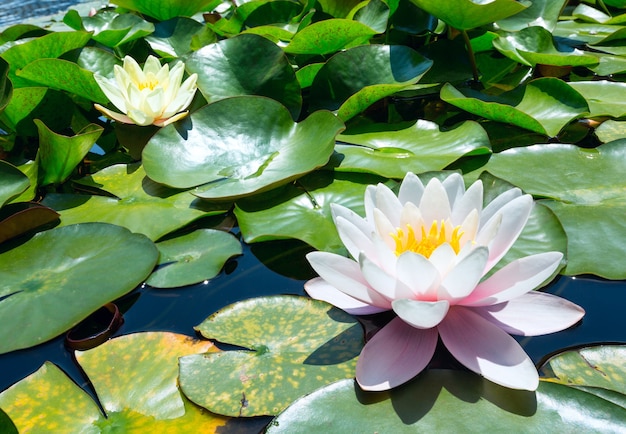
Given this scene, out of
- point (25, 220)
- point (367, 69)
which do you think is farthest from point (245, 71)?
point (25, 220)

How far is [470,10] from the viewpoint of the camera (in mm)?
1943

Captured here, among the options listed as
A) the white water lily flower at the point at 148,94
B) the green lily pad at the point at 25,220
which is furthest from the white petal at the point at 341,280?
the white water lily flower at the point at 148,94

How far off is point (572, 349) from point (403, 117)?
1433 mm

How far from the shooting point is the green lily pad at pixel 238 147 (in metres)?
1.65

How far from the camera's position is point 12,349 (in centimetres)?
112

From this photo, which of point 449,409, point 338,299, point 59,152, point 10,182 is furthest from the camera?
point 59,152

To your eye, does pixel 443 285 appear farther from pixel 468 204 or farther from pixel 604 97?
pixel 604 97

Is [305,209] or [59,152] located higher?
[59,152]

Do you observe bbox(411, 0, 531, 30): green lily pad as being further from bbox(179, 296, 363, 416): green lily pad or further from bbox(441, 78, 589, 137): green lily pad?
bbox(179, 296, 363, 416): green lily pad

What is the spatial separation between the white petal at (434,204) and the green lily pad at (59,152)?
126 cm

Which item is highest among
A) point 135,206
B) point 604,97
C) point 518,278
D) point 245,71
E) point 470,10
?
point 470,10

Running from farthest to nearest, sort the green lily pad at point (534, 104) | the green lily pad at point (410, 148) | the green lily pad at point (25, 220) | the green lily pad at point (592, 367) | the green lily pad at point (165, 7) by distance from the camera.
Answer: the green lily pad at point (165, 7) < the green lily pad at point (534, 104) < the green lily pad at point (410, 148) < the green lily pad at point (25, 220) < the green lily pad at point (592, 367)

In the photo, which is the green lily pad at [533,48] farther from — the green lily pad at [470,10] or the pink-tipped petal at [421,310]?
the pink-tipped petal at [421,310]

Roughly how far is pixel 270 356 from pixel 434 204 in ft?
1.53
